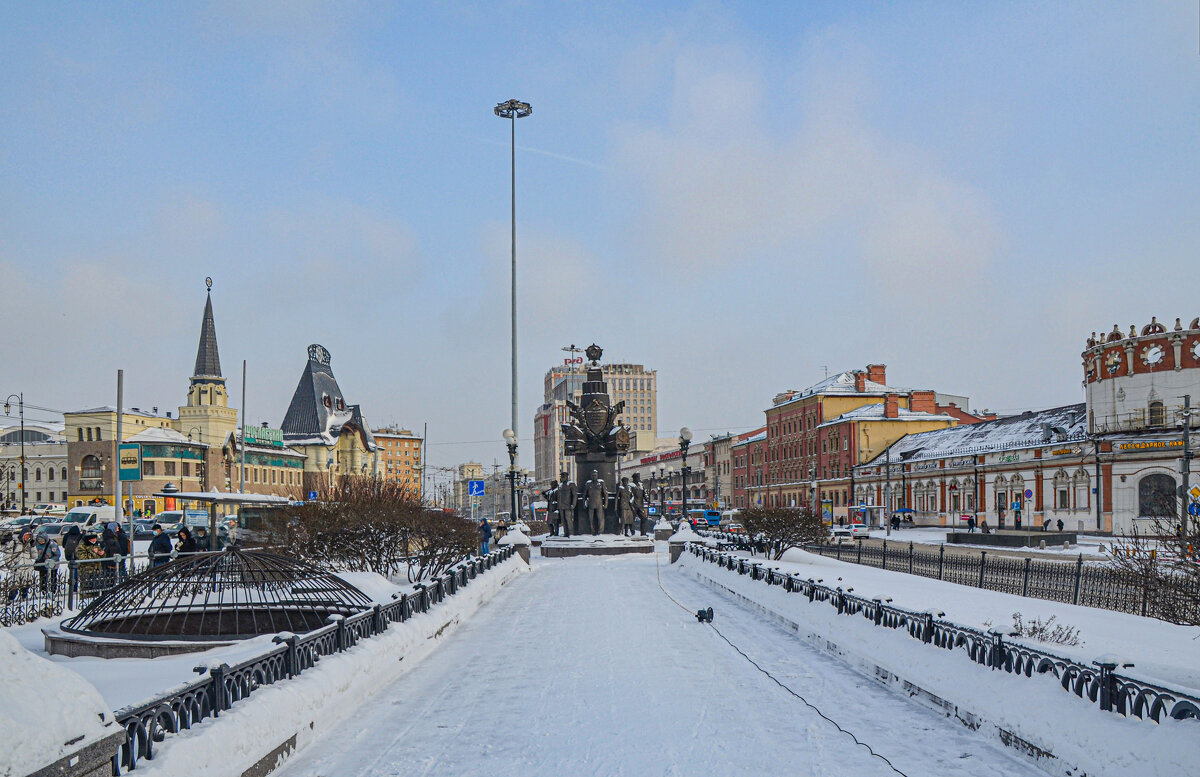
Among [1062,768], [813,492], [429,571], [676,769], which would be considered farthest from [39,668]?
[813,492]

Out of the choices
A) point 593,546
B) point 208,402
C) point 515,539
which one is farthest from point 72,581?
point 208,402

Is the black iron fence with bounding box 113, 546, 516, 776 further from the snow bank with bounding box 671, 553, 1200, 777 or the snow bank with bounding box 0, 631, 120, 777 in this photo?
the snow bank with bounding box 671, 553, 1200, 777

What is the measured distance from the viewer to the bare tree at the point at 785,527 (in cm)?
2914

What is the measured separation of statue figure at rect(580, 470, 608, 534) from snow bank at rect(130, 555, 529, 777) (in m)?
21.7

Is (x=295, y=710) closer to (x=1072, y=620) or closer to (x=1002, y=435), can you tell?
(x=1072, y=620)

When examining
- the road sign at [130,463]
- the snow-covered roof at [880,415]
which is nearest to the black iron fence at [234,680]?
the road sign at [130,463]

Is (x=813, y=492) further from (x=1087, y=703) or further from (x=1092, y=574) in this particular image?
(x=1087, y=703)

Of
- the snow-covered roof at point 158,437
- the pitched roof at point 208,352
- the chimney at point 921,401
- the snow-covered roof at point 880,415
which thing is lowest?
the snow-covered roof at point 158,437

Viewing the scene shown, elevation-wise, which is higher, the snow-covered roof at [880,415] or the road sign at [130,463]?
the snow-covered roof at [880,415]

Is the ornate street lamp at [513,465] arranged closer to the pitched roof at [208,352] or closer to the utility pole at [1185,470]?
Result: the utility pole at [1185,470]

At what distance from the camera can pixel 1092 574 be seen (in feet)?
74.3

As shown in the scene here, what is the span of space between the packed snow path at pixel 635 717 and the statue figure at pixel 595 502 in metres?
20.2

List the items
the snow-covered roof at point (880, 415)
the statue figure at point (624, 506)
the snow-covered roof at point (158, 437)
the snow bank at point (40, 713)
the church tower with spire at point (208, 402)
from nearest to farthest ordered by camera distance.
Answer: the snow bank at point (40, 713), the statue figure at point (624, 506), the snow-covered roof at point (880, 415), the snow-covered roof at point (158, 437), the church tower with spire at point (208, 402)

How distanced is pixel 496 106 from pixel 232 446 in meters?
71.1
